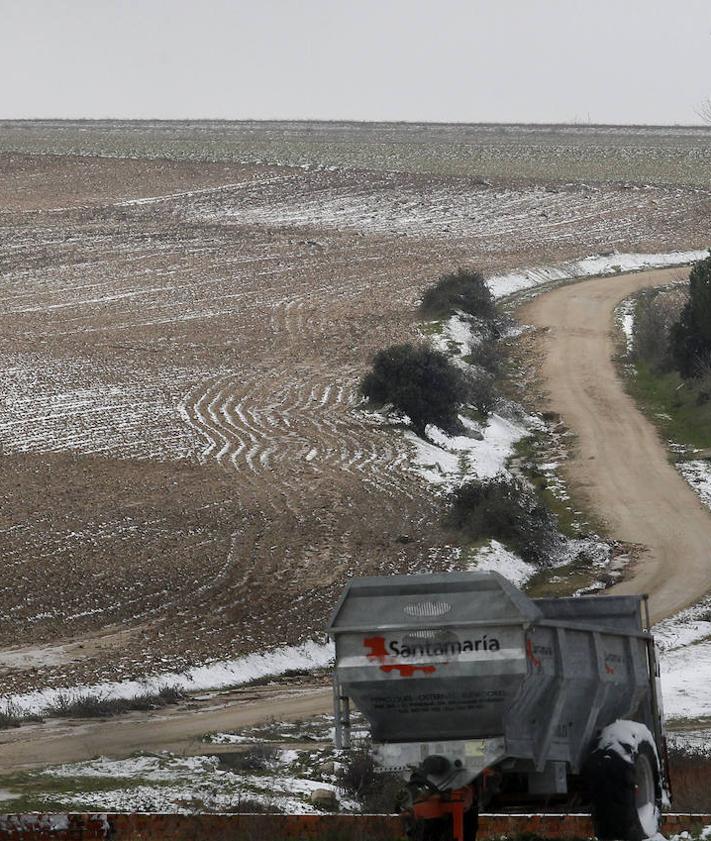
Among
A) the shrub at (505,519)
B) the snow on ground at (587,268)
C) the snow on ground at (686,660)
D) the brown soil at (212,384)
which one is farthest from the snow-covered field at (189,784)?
the snow on ground at (587,268)

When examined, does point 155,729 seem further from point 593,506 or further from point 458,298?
point 458,298

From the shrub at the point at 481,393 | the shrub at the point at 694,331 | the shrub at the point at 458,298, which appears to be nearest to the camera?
the shrub at the point at 481,393

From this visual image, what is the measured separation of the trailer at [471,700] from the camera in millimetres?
11406

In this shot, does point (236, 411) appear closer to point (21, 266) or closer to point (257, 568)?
point (257, 568)

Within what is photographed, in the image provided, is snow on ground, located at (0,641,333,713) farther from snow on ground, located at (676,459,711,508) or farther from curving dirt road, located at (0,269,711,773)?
snow on ground, located at (676,459,711,508)

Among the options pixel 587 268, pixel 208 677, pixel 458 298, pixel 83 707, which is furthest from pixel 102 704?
pixel 587 268

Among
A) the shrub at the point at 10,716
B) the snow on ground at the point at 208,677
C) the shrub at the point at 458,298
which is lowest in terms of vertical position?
the snow on ground at the point at 208,677

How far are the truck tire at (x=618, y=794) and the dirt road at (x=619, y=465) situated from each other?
44.4 ft

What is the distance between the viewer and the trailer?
449 inches

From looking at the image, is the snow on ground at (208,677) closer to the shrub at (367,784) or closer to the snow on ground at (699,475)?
the shrub at (367,784)

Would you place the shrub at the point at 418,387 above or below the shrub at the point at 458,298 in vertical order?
below

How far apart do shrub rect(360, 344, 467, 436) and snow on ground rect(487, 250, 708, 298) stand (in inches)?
781

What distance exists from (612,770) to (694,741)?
6.29 meters

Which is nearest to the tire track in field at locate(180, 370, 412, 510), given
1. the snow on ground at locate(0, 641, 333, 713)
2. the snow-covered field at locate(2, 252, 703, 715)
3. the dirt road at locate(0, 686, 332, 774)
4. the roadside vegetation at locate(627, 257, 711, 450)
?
the snow-covered field at locate(2, 252, 703, 715)
